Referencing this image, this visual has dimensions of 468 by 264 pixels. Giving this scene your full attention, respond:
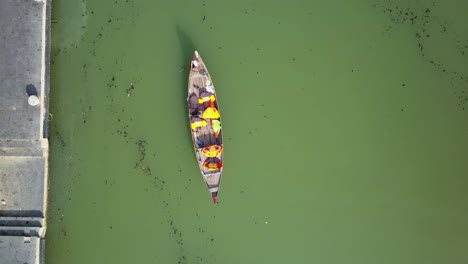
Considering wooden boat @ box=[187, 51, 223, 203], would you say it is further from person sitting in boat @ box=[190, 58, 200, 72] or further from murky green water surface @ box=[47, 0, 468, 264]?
murky green water surface @ box=[47, 0, 468, 264]

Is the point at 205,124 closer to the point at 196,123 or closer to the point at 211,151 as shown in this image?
the point at 196,123

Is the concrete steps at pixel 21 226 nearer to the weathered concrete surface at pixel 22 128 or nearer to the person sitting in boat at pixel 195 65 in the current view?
the weathered concrete surface at pixel 22 128

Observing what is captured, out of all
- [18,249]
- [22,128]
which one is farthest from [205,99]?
[18,249]

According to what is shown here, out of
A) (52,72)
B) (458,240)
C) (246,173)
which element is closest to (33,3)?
(52,72)

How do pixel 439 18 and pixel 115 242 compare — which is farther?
pixel 439 18

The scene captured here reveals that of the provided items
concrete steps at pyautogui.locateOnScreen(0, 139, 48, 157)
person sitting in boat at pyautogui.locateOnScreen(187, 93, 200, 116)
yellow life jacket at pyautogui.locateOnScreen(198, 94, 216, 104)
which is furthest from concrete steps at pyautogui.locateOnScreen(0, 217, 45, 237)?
yellow life jacket at pyautogui.locateOnScreen(198, 94, 216, 104)

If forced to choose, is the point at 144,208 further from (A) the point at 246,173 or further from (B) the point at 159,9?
(B) the point at 159,9

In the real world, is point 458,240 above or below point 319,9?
below
